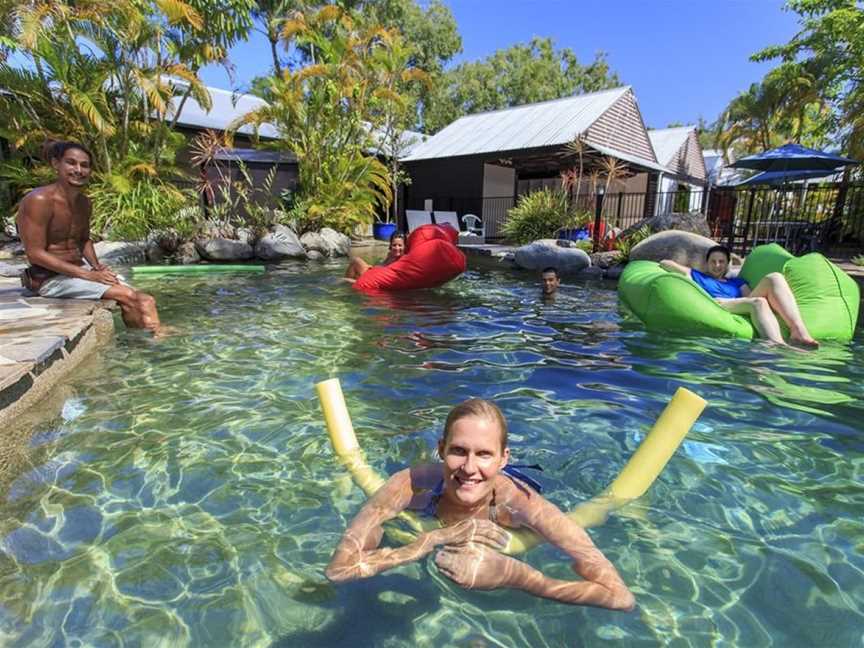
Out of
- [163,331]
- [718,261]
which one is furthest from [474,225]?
[163,331]

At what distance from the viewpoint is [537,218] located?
15.0 metres

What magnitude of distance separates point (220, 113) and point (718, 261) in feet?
61.9

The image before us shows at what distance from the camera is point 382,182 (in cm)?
1666

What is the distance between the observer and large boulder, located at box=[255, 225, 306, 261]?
43.8ft

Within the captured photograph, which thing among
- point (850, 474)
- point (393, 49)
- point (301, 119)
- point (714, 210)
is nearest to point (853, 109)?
point (714, 210)

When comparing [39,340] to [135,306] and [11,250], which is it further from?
[11,250]

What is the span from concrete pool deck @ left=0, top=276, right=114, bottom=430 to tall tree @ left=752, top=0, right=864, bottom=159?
661 inches

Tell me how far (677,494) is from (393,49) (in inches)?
609

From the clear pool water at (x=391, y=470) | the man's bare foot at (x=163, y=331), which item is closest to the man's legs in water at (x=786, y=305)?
the clear pool water at (x=391, y=470)

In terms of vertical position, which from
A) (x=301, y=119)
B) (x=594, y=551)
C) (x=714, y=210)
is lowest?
(x=594, y=551)

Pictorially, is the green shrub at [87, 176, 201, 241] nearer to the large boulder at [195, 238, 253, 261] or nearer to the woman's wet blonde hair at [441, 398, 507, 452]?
the large boulder at [195, 238, 253, 261]

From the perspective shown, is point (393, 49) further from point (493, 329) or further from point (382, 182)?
point (493, 329)

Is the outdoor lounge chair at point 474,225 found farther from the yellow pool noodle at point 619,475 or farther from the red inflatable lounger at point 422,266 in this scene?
the yellow pool noodle at point 619,475

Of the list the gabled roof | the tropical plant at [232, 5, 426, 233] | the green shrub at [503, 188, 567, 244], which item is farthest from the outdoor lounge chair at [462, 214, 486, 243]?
the tropical plant at [232, 5, 426, 233]
